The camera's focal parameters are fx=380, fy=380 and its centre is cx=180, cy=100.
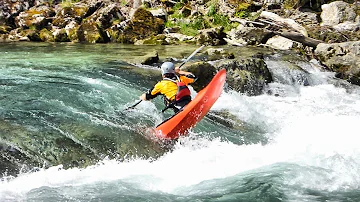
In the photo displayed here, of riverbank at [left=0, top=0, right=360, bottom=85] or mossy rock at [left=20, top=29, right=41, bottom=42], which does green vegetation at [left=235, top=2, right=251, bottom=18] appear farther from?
mossy rock at [left=20, top=29, right=41, bottom=42]

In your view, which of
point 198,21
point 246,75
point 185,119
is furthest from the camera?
point 198,21

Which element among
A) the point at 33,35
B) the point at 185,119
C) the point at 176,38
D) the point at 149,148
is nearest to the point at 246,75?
the point at 185,119

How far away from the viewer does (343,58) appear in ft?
42.9

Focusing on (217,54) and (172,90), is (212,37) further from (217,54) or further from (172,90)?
(172,90)

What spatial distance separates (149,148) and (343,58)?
376 inches

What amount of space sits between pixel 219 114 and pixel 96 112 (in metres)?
2.87

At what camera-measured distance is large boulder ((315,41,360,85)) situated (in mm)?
12398

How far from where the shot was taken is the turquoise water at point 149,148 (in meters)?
4.73

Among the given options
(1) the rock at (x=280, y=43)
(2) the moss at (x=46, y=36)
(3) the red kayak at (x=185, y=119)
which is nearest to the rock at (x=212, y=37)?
(1) the rock at (x=280, y=43)

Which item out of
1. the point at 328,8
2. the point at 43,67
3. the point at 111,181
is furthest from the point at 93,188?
the point at 328,8

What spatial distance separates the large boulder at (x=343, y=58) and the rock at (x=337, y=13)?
5.81 metres

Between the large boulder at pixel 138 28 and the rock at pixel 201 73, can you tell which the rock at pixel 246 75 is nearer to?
the rock at pixel 201 73

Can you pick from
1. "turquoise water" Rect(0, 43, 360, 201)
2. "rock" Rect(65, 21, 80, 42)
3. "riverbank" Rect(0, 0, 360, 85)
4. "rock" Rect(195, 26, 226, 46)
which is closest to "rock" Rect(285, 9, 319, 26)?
"riverbank" Rect(0, 0, 360, 85)

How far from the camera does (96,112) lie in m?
7.07
